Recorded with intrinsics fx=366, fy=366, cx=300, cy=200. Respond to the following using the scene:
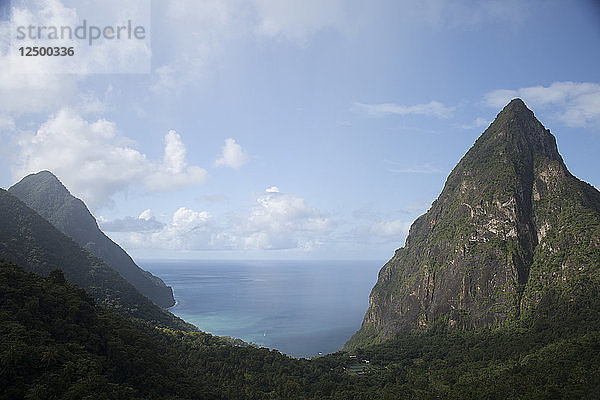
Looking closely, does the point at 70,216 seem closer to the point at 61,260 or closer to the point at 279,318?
the point at 61,260

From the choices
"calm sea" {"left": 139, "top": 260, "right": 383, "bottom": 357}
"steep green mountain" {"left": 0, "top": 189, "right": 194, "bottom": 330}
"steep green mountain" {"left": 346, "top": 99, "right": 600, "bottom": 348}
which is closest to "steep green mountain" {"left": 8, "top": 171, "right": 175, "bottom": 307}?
"calm sea" {"left": 139, "top": 260, "right": 383, "bottom": 357}

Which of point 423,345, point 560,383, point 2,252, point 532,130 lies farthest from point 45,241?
point 532,130

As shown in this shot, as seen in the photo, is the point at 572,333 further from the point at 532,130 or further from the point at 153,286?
the point at 153,286

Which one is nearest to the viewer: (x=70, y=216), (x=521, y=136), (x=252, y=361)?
(x=252, y=361)

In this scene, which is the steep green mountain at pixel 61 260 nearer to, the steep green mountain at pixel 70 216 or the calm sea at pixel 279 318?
the steep green mountain at pixel 70 216

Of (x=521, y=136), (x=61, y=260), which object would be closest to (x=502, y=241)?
(x=521, y=136)

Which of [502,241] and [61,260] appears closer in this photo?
[61,260]
